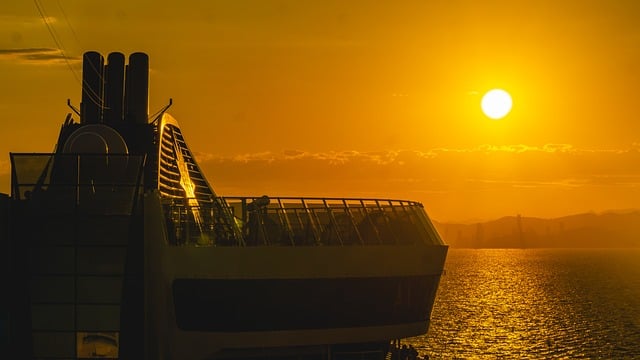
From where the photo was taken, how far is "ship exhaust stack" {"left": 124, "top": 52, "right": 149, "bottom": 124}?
181 feet

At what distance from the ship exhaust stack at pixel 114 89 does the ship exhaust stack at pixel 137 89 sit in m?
0.47

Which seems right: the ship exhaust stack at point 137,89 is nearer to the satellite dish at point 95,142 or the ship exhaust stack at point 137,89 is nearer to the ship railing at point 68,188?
the satellite dish at point 95,142

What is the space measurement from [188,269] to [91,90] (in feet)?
73.6

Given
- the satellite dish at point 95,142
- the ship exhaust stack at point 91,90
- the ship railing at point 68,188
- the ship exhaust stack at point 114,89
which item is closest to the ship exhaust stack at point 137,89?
the ship exhaust stack at point 114,89

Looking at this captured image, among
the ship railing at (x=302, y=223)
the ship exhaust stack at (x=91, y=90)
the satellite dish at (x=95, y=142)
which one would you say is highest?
the ship exhaust stack at (x=91, y=90)

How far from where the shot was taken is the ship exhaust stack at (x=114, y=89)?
54938 millimetres

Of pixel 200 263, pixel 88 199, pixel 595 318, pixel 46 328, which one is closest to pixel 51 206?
pixel 88 199

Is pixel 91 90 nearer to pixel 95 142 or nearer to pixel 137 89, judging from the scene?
pixel 137 89

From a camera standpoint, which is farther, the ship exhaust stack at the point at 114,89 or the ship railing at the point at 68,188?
the ship exhaust stack at the point at 114,89

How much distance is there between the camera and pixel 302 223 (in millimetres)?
42875

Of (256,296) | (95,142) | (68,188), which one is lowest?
(256,296)

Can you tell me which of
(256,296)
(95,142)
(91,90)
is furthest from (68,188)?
(91,90)

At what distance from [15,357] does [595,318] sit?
147m

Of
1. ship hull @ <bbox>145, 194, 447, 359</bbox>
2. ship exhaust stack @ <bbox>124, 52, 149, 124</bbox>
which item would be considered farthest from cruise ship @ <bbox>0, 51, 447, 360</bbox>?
ship exhaust stack @ <bbox>124, 52, 149, 124</bbox>
